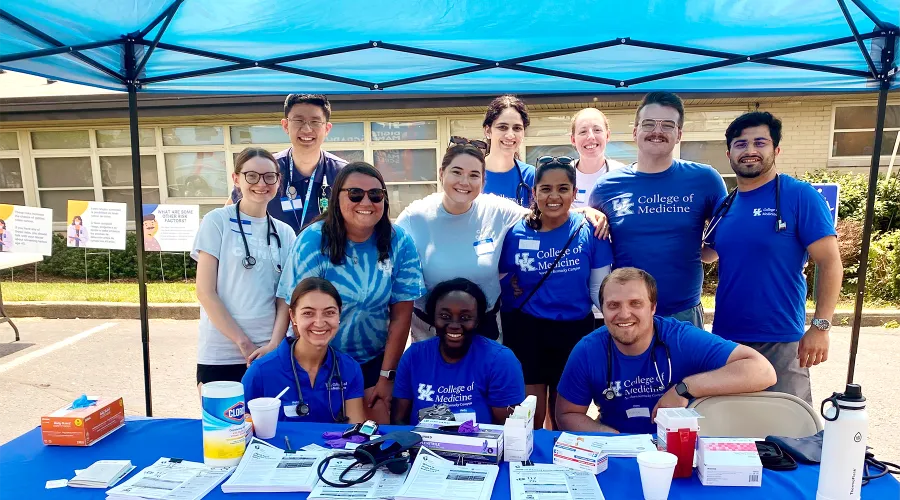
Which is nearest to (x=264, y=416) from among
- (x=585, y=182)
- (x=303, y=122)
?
(x=303, y=122)

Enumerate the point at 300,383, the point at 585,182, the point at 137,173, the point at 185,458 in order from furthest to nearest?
the point at 585,182, the point at 137,173, the point at 300,383, the point at 185,458

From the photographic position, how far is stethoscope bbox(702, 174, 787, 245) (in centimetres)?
278

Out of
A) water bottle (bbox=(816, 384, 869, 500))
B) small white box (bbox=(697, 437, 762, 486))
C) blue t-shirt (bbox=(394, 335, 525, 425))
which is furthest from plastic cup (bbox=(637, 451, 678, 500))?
blue t-shirt (bbox=(394, 335, 525, 425))

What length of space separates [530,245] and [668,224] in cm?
73

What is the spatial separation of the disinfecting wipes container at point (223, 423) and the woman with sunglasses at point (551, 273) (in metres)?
1.53

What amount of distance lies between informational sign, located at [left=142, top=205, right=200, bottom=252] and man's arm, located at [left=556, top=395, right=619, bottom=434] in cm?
758

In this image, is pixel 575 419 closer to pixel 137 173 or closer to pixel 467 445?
pixel 467 445

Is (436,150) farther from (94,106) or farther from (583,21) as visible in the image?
(583,21)

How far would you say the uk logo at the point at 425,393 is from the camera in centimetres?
251

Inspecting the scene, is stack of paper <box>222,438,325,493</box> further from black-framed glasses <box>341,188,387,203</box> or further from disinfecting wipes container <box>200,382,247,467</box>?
black-framed glasses <box>341,188,387,203</box>

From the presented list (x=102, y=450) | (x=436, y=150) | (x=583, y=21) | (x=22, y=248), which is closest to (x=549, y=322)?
(x=583, y=21)

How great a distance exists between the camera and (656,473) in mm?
1581

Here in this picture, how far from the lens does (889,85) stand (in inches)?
135

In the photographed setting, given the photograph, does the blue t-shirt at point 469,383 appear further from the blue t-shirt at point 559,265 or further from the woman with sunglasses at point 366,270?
the blue t-shirt at point 559,265
